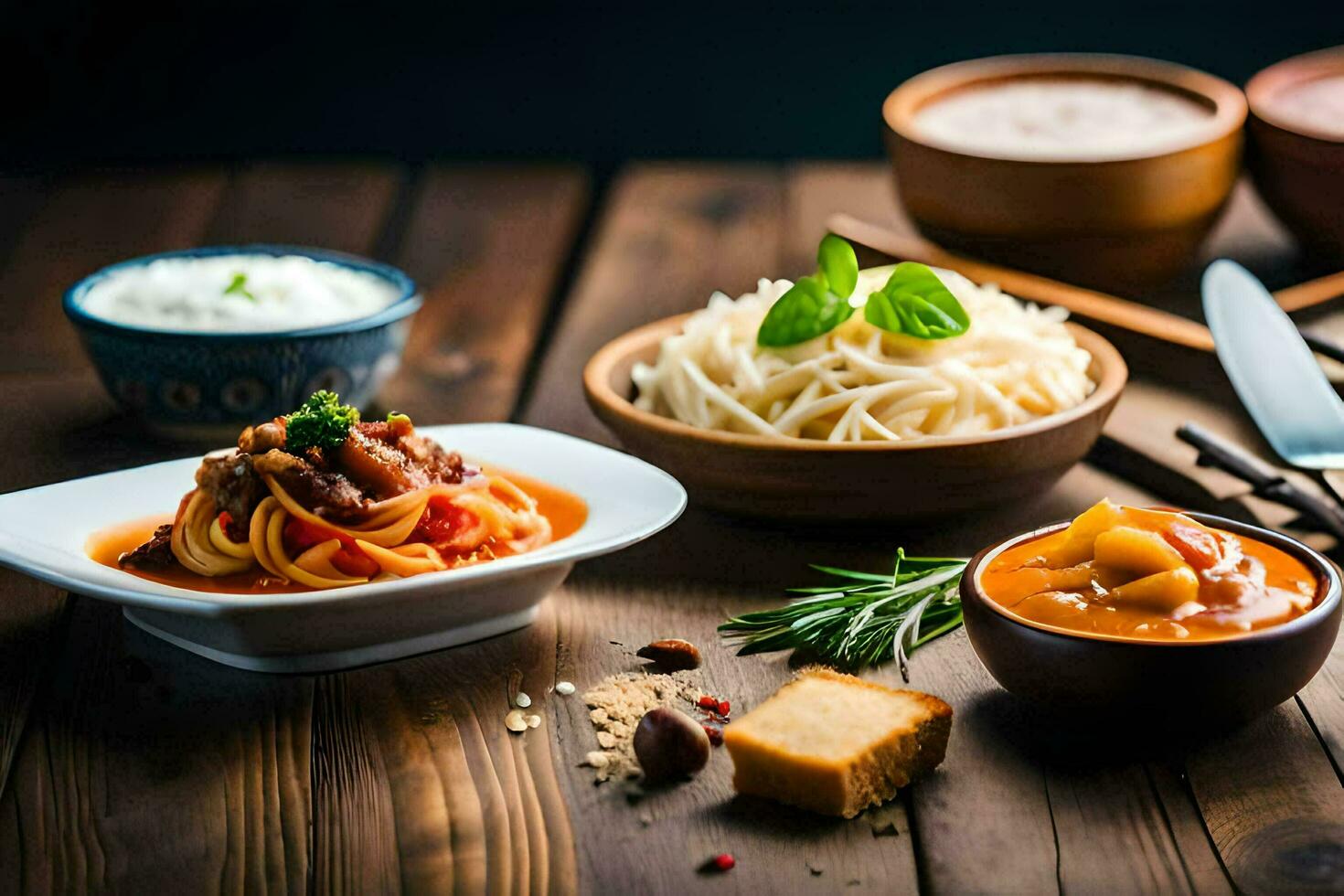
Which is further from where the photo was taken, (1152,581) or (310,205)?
(310,205)

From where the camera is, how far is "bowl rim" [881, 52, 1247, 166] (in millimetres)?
3717

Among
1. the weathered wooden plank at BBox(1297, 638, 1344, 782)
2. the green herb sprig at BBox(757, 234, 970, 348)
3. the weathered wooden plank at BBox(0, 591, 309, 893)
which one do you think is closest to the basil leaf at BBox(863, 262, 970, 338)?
the green herb sprig at BBox(757, 234, 970, 348)

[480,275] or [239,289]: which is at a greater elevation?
[239,289]

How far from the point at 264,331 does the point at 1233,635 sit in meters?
1.89

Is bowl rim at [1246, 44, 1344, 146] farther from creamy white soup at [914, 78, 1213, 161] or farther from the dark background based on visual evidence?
the dark background

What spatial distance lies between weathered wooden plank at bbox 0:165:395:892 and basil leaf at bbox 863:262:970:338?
112 cm

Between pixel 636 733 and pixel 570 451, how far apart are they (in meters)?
0.73

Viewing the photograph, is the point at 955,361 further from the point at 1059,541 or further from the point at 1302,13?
the point at 1302,13

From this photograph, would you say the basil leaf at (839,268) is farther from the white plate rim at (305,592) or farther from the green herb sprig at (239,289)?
the green herb sprig at (239,289)

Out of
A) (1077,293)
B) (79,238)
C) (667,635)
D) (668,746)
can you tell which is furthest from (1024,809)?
(79,238)

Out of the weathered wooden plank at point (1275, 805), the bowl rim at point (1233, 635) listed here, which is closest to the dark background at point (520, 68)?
the bowl rim at point (1233, 635)

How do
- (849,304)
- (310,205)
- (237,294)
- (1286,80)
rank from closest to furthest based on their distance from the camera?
1. (849,304)
2. (237,294)
3. (1286,80)
4. (310,205)

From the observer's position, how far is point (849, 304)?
111 inches

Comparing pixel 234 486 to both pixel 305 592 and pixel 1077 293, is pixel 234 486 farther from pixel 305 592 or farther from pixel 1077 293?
pixel 1077 293
